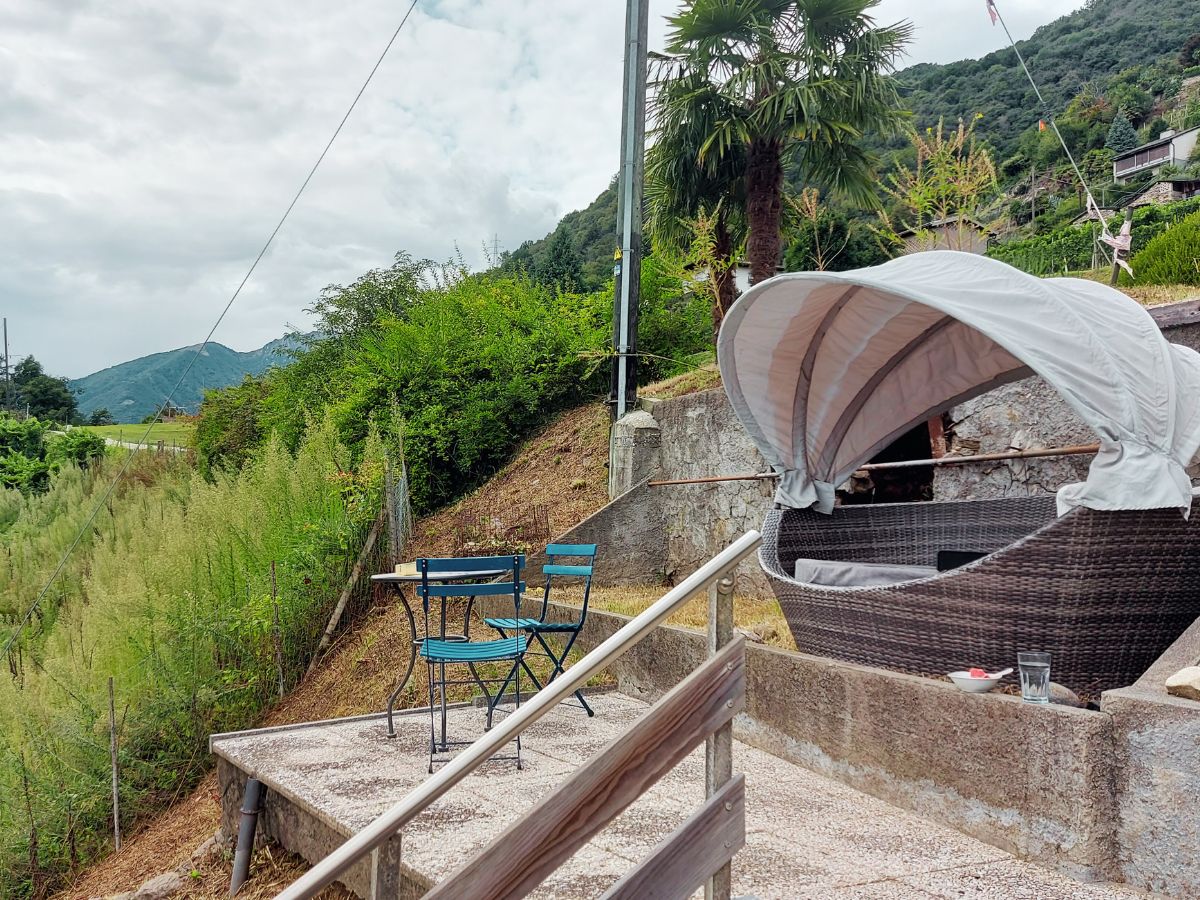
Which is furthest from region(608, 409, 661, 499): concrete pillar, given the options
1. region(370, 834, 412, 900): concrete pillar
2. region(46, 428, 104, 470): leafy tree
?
region(46, 428, 104, 470): leafy tree

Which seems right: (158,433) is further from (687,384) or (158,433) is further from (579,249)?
(687,384)

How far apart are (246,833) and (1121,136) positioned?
48.0 m

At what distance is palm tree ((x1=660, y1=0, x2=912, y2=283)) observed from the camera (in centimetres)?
1071

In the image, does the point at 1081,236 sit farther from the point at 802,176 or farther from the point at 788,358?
the point at 788,358

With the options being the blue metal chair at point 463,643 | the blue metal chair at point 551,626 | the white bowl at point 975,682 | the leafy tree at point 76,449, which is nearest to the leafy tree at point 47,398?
the leafy tree at point 76,449

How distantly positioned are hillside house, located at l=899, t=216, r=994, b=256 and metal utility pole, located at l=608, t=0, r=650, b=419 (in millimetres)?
Answer: 2670

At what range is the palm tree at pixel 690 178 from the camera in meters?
11.0

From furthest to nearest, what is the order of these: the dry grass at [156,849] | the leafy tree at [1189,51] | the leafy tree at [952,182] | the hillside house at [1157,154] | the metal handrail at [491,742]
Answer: the leafy tree at [1189,51]
the hillside house at [1157,154]
the leafy tree at [952,182]
the dry grass at [156,849]
the metal handrail at [491,742]

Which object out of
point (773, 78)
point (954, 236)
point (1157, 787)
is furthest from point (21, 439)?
point (1157, 787)

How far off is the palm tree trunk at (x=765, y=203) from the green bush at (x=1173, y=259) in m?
4.06

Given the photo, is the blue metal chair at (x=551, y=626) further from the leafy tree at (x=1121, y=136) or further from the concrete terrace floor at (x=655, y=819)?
the leafy tree at (x=1121, y=136)

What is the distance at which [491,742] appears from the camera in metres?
1.81

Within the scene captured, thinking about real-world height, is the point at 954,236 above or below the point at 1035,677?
above

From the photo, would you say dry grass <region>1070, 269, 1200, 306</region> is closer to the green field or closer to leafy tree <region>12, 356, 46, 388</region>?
the green field
